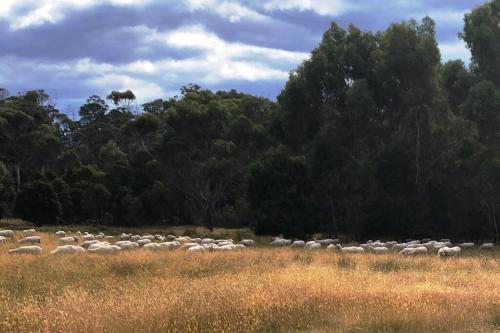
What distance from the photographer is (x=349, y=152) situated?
37875mm

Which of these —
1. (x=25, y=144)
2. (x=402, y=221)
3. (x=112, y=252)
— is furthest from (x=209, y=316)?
(x=25, y=144)

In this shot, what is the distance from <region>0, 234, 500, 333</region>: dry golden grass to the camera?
816cm

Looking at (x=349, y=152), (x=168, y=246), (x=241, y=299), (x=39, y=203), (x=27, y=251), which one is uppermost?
(x=349, y=152)

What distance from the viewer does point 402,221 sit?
112ft

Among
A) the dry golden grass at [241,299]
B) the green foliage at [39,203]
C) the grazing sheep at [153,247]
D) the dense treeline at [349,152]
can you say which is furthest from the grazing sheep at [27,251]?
the green foliage at [39,203]

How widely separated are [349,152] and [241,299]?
1163 inches

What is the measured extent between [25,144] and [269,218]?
3726 centimetres

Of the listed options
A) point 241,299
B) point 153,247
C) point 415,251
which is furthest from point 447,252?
point 241,299

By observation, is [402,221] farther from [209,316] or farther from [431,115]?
[209,316]

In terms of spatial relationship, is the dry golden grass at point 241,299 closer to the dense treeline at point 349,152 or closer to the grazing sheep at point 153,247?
the grazing sheep at point 153,247

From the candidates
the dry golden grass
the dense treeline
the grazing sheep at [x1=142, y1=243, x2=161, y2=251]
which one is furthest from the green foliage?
the dry golden grass

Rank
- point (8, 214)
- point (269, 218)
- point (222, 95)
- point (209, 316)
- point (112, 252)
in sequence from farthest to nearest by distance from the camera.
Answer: point (222, 95) → point (8, 214) → point (269, 218) → point (112, 252) → point (209, 316)

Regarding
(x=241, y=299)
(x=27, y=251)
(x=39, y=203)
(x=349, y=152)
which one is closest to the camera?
(x=241, y=299)

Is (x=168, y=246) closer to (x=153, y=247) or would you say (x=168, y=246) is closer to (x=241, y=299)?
(x=153, y=247)
